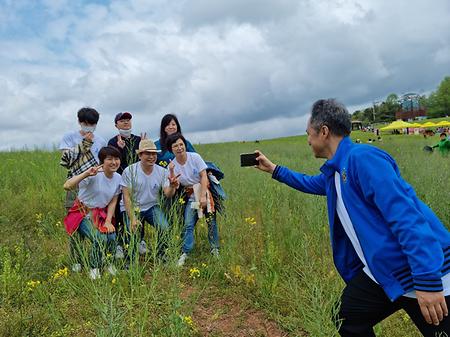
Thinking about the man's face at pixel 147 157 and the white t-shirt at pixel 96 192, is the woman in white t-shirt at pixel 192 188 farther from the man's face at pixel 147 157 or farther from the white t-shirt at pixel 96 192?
the white t-shirt at pixel 96 192

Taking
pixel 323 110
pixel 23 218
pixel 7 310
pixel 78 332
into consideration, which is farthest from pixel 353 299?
pixel 23 218

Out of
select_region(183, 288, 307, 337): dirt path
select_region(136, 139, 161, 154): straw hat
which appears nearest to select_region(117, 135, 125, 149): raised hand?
select_region(136, 139, 161, 154): straw hat

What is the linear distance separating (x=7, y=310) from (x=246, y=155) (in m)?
2.32

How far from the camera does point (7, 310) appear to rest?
10.1 feet

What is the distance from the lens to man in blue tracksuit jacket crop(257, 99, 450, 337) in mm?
1576

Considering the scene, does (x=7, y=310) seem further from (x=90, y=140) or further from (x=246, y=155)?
(x=246, y=155)

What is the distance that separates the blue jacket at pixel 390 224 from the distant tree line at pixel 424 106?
74952 mm

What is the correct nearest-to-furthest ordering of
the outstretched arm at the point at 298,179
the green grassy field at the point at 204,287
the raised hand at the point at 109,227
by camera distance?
the green grassy field at the point at 204,287 → the outstretched arm at the point at 298,179 → the raised hand at the point at 109,227

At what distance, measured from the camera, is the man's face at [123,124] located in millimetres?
4320

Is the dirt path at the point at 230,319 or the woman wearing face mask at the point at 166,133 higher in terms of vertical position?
the woman wearing face mask at the point at 166,133

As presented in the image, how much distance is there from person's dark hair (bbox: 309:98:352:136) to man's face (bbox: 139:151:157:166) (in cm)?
226

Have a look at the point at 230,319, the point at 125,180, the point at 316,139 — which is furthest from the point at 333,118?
the point at 125,180

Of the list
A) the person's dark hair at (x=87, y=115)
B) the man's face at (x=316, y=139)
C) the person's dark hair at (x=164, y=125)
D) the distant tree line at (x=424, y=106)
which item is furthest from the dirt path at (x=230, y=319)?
the distant tree line at (x=424, y=106)

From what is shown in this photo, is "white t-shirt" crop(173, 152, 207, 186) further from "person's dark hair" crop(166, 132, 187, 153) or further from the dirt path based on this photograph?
the dirt path
